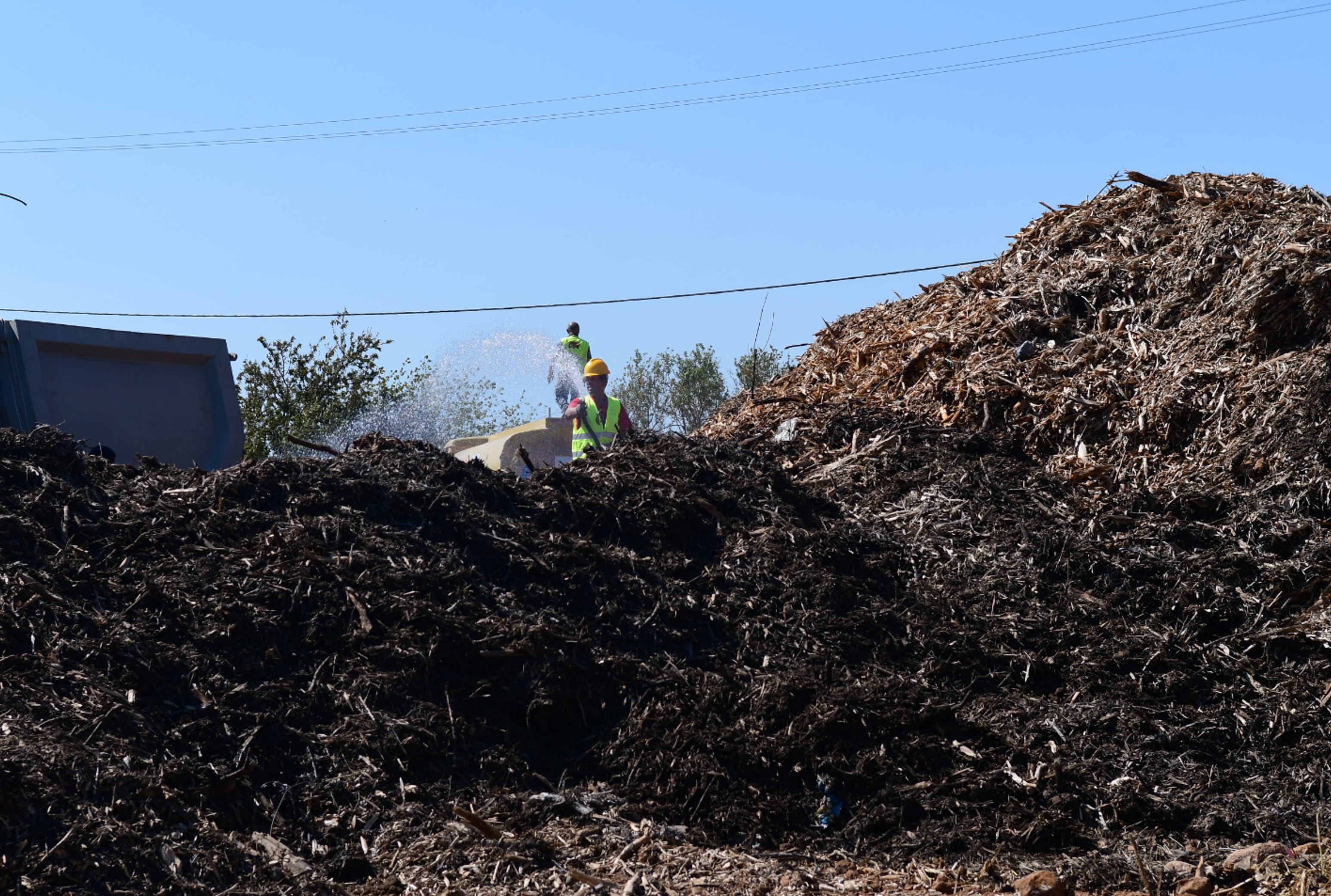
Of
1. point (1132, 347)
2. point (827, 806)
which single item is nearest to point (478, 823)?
point (827, 806)

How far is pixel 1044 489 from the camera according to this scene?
6.83m

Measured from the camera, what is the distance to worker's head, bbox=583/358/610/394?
9.01 m

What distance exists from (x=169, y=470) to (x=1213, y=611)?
5297mm

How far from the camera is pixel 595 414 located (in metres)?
8.96

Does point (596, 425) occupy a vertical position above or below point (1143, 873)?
above

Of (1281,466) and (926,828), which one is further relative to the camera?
(1281,466)

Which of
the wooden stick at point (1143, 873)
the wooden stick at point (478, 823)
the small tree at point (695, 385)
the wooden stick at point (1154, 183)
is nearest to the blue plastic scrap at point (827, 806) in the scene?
the wooden stick at point (1143, 873)

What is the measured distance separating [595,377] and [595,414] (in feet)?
0.98

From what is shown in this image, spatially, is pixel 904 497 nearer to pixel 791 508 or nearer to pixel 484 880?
pixel 791 508

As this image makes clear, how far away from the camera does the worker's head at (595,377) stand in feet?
29.6

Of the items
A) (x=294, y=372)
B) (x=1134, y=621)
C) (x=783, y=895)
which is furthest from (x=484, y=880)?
(x=294, y=372)

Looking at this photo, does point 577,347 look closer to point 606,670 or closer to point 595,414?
point 595,414

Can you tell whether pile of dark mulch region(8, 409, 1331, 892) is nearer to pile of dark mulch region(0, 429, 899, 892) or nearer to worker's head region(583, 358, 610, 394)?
pile of dark mulch region(0, 429, 899, 892)

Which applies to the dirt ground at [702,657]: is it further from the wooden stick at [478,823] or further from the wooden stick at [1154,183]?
the wooden stick at [1154,183]
